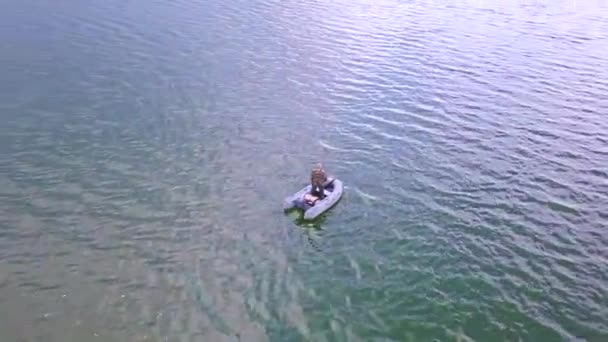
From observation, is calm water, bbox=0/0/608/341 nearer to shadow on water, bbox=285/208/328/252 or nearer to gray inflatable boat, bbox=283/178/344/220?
shadow on water, bbox=285/208/328/252

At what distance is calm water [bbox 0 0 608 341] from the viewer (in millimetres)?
21625

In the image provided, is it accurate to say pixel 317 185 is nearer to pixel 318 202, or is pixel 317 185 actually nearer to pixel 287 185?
pixel 318 202

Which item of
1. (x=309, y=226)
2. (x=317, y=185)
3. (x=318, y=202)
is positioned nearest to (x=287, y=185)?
(x=317, y=185)

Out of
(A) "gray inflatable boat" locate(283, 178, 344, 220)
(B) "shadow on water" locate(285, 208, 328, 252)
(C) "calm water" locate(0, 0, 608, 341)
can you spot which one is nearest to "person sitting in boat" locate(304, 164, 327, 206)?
(A) "gray inflatable boat" locate(283, 178, 344, 220)

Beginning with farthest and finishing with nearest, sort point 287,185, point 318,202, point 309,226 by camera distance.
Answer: point 287,185 → point 318,202 → point 309,226

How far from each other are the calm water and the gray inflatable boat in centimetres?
65

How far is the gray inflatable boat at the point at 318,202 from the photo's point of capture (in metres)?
27.3

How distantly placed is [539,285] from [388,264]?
21.1ft

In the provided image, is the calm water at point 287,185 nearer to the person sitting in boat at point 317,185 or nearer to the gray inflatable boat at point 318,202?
the gray inflatable boat at point 318,202

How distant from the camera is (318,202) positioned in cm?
2756

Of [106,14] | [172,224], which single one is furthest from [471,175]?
[106,14]

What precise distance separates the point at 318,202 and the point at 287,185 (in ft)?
10.4

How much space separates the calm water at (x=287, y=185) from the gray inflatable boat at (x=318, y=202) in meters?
0.65

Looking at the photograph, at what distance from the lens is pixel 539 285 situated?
935 inches
